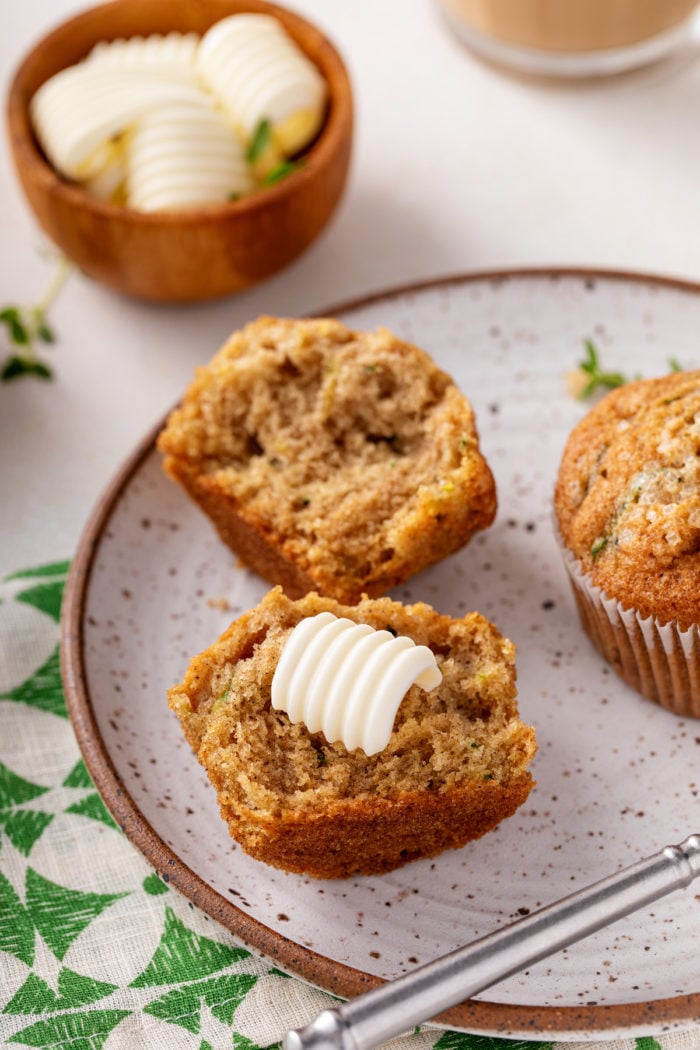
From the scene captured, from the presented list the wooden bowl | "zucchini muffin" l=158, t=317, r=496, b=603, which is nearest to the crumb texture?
"zucchini muffin" l=158, t=317, r=496, b=603

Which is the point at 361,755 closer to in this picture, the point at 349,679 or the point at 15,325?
the point at 349,679

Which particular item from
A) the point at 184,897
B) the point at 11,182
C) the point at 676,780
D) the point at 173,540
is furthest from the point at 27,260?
the point at 676,780

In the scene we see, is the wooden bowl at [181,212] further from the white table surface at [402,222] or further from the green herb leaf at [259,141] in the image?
the white table surface at [402,222]

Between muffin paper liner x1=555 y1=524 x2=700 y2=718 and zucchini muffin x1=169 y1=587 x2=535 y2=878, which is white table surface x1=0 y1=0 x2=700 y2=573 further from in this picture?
muffin paper liner x1=555 y1=524 x2=700 y2=718

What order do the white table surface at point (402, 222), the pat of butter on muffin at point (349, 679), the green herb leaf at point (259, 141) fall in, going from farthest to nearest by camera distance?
the white table surface at point (402, 222) → the green herb leaf at point (259, 141) → the pat of butter on muffin at point (349, 679)

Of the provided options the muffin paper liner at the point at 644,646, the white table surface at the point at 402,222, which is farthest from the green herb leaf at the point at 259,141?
the muffin paper liner at the point at 644,646

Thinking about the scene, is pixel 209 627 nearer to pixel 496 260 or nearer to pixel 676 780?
pixel 676 780
